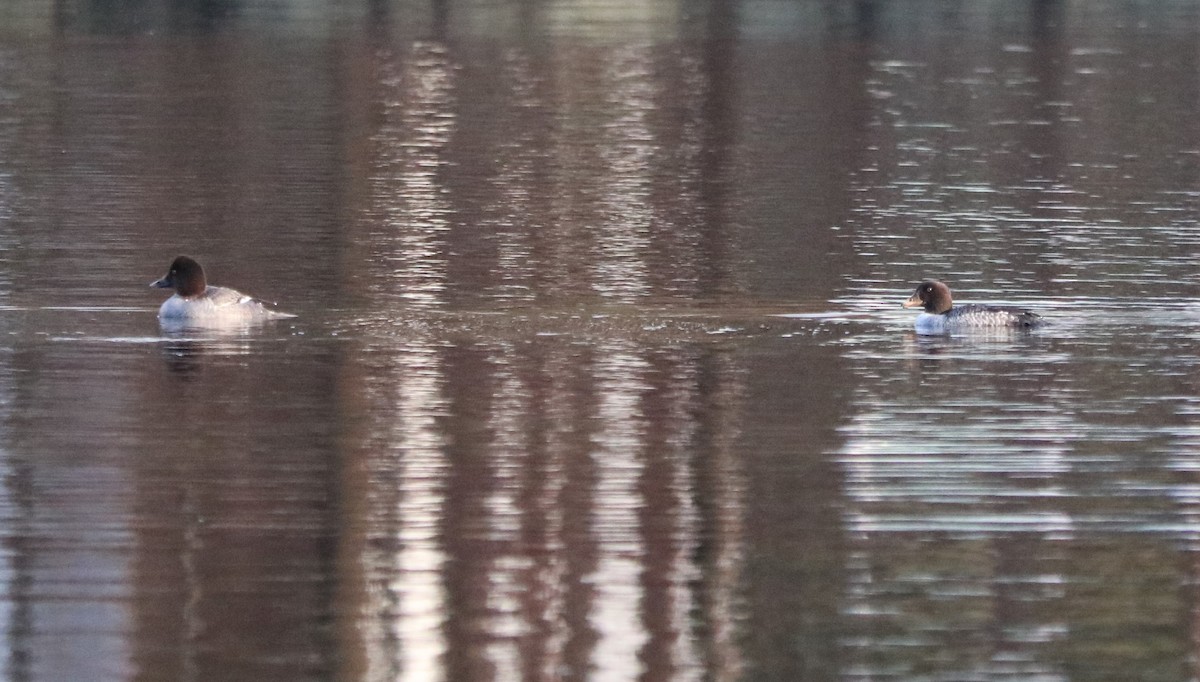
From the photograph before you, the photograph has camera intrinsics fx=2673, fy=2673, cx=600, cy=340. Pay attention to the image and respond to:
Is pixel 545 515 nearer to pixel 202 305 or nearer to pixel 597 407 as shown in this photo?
pixel 597 407

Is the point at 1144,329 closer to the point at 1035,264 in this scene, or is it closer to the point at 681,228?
the point at 1035,264

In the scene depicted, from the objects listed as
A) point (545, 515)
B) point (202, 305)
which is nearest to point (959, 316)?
point (202, 305)

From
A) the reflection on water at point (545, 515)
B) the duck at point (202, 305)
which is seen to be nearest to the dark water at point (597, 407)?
the reflection on water at point (545, 515)

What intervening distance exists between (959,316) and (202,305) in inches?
226

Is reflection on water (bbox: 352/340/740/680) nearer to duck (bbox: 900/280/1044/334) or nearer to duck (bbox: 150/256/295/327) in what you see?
duck (bbox: 150/256/295/327)

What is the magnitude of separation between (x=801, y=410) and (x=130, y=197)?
47.1 feet

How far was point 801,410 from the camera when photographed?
16.8m

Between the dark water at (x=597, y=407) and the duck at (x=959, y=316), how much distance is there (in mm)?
133

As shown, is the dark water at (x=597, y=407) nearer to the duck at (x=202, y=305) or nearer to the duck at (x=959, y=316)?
the duck at (x=959, y=316)

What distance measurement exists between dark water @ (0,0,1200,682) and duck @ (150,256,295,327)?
30 cm

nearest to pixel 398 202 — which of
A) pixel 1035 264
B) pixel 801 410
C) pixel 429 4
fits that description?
pixel 1035 264

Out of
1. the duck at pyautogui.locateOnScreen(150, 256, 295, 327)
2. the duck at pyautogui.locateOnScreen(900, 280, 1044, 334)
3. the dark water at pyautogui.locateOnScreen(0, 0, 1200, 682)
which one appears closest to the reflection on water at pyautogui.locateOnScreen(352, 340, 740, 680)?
the dark water at pyautogui.locateOnScreen(0, 0, 1200, 682)

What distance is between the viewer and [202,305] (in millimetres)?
20297

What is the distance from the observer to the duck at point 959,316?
20109mm
